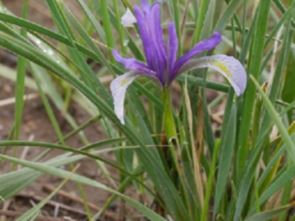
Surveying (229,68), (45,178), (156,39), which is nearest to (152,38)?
(156,39)

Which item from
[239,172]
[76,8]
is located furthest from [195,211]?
[76,8]

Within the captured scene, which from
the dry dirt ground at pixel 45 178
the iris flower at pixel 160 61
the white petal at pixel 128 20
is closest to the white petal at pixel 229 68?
the iris flower at pixel 160 61

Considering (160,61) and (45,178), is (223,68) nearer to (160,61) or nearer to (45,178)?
(160,61)

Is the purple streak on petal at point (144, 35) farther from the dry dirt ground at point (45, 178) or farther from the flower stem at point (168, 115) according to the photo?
the dry dirt ground at point (45, 178)

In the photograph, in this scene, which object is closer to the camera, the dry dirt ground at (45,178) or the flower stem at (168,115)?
the flower stem at (168,115)

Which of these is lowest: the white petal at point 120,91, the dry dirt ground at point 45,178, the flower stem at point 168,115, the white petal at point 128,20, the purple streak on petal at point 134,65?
the dry dirt ground at point 45,178
